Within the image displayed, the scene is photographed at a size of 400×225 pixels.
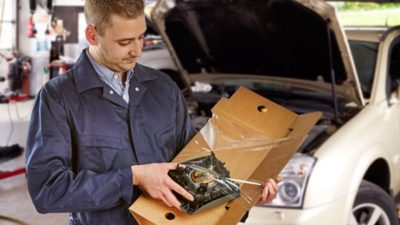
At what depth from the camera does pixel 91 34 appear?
114 cm

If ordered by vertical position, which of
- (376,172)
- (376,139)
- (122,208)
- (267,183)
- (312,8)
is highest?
(312,8)

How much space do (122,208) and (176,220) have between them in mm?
194

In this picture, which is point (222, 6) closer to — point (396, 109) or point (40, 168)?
point (396, 109)

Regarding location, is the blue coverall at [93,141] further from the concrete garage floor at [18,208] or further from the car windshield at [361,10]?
the car windshield at [361,10]

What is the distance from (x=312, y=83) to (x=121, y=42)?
93.5 inches

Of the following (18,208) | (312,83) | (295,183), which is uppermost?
(312,83)

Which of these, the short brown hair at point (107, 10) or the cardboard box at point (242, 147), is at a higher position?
the short brown hair at point (107, 10)

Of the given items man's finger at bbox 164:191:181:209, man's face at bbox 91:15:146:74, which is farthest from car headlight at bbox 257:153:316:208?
man's face at bbox 91:15:146:74

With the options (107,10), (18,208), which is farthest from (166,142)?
(18,208)

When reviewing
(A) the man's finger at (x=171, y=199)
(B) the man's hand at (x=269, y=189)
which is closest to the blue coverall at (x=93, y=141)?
(A) the man's finger at (x=171, y=199)

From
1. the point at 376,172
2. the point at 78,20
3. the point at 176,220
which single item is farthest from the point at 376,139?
the point at 78,20

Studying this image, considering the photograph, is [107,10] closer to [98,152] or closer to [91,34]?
[91,34]

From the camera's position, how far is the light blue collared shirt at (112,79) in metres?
1.21

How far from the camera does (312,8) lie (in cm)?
247
